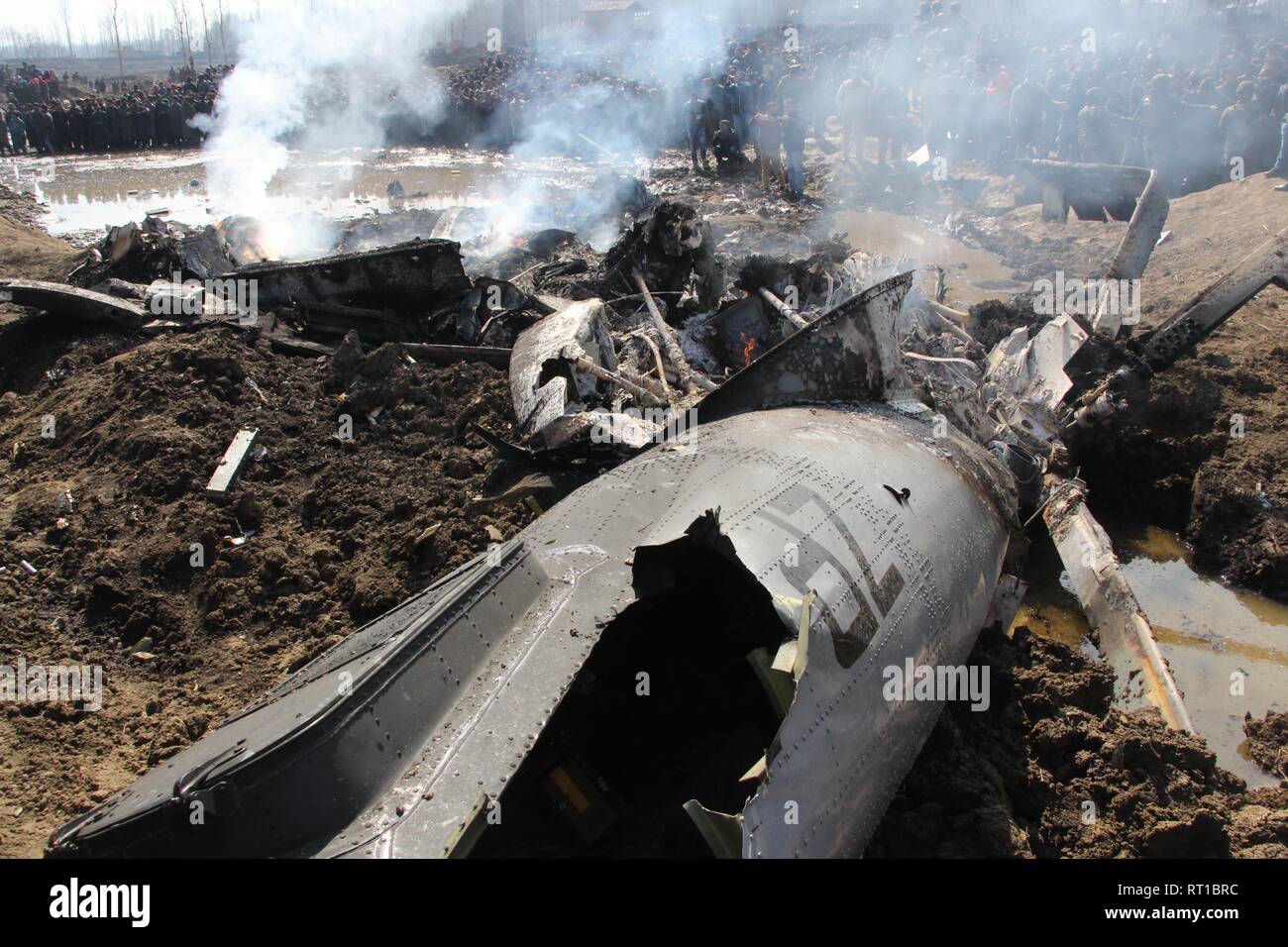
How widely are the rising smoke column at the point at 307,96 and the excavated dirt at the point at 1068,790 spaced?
2486cm

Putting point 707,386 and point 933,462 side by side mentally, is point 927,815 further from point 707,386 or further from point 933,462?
point 707,386

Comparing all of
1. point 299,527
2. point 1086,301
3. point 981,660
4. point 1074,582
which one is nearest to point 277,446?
point 299,527

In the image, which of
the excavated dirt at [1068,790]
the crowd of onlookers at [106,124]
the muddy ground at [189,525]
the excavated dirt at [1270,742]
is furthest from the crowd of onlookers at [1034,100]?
the crowd of onlookers at [106,124]

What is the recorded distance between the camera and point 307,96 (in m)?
30.7

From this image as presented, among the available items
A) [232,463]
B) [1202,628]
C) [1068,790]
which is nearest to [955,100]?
[1202,628]

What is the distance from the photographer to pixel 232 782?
2.68 metres

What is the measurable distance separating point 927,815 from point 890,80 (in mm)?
24919

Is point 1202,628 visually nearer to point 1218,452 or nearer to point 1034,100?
point 1218,452

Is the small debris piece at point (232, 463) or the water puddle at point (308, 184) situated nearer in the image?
the small debris piece at point (232, 463)

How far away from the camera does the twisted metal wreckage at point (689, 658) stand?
9.25 ft

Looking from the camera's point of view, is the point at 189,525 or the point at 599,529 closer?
the point at 599,529

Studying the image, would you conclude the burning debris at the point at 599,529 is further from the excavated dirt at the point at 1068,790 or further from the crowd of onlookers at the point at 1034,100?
the crowd of onlookers at the point at 1034,100

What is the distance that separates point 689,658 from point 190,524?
4499mm

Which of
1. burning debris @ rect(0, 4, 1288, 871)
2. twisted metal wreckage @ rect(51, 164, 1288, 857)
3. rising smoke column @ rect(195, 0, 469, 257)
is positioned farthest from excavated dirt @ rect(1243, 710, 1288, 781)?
rising smoke column @ rect(195, 0, 469, 257)
